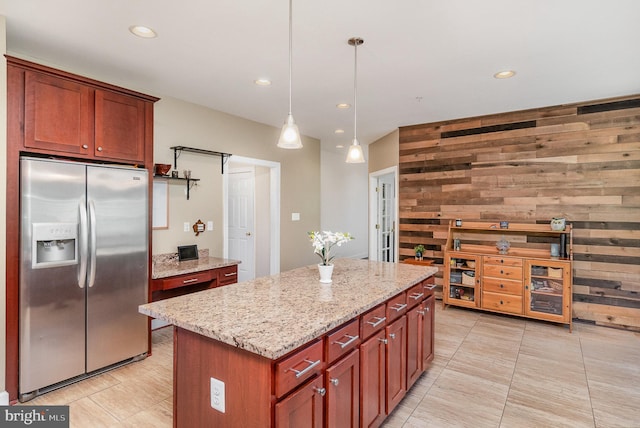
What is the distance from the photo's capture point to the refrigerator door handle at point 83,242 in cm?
260

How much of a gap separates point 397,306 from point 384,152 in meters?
3.95

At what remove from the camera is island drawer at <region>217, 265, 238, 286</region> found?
3637mm

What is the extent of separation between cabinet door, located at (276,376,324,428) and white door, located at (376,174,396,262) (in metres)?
4.89

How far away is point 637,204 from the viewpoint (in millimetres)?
3809

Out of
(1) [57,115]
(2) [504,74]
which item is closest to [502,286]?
(2) [504,74]

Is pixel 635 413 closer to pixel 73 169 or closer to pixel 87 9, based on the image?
pixel 73 169

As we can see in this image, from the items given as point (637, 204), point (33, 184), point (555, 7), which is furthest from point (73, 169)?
point (637, 204)

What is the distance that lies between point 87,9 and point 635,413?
446 cm

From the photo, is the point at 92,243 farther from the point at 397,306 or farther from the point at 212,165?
the point at 397,306

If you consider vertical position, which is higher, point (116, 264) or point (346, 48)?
point (346, 48)

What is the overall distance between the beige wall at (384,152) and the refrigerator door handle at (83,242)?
4.15m

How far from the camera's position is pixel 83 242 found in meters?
2.61

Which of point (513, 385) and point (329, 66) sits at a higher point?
point (329, 66)

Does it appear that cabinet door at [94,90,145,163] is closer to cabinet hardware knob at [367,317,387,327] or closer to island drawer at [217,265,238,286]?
island drawer at [217,265,238,286]
